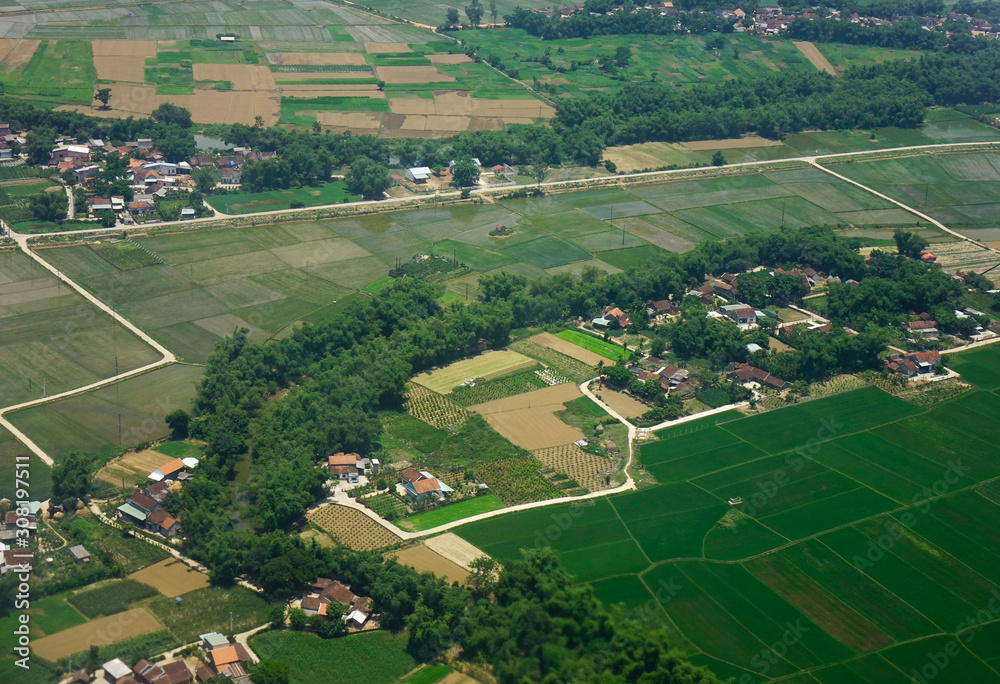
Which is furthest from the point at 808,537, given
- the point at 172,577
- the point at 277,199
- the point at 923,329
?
the point at 277,199

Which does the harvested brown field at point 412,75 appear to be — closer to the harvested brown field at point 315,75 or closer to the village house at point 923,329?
the harvested brown field at point 315,75

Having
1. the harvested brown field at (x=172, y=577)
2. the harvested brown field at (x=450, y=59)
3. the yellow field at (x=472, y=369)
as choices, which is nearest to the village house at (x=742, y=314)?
the yellow field at (x=472, y=369)

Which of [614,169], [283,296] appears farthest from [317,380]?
[614,169]

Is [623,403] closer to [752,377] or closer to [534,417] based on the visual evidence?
[534,417]

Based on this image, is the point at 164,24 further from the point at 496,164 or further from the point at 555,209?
the point at 555,209

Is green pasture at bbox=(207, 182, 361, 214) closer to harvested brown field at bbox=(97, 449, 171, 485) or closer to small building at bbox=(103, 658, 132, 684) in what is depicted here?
harvested brown field at bbox=(97, 449, 171, 485)
